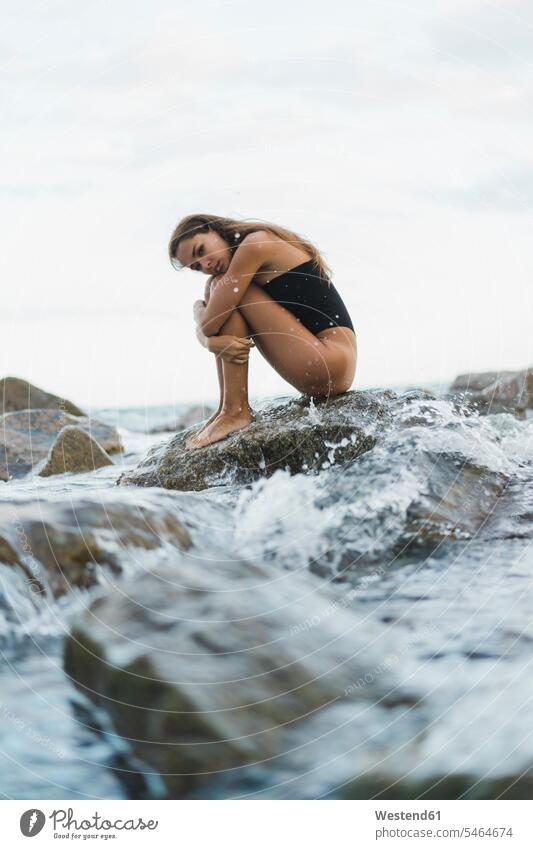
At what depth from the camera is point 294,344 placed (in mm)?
2945

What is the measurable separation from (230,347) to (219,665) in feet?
5.10

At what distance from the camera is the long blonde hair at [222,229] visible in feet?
9.68

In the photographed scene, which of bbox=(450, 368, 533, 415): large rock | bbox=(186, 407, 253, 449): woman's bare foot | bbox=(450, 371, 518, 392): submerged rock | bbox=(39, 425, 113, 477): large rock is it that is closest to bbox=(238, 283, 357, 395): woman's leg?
bbox=(186, 407, 253, 449): woman's bare foot

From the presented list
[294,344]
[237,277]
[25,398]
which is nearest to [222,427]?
[294,344]

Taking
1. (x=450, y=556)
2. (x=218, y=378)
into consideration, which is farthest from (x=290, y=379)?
(x=450, y=556)

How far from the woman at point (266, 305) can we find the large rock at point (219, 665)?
1138 mm

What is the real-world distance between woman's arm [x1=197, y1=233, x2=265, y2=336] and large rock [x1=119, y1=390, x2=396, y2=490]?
0.51 metres

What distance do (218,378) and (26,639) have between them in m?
1.56

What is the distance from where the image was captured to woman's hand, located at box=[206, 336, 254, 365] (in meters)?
3.00

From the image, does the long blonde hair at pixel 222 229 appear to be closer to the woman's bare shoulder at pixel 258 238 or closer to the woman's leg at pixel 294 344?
the woman's bare shoulder at pixel 258 238
